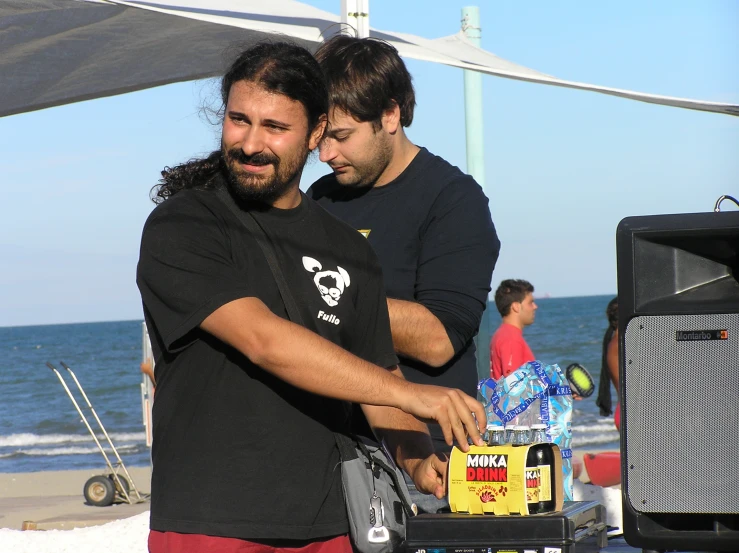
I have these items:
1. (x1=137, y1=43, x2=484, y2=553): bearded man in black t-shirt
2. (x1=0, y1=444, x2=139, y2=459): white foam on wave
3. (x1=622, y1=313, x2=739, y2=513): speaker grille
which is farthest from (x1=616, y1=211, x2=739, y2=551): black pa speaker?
(x1=0, y1=444, x2=139, y2=459): white foam on wave

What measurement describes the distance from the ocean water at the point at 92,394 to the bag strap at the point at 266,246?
13803 mm

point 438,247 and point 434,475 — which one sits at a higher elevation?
point 438,247

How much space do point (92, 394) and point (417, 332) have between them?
26.2 metres

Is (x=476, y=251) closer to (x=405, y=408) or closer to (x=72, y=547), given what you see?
(x=405, y=408)

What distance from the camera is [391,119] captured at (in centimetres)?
265

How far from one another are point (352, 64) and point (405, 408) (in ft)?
3.79

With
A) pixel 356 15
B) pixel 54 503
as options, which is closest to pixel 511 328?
pixel 356 15

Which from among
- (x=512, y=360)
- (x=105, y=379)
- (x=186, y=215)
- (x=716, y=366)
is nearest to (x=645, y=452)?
(x=716, y=366)

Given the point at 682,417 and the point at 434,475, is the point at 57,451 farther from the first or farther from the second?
the point at 434,475

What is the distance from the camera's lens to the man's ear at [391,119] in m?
2.63

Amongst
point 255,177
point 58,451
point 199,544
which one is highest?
point 255,177

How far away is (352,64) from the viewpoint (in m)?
2.61

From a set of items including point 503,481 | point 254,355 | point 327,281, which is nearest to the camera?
point 254,355

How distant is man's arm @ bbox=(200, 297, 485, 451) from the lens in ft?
5.70
